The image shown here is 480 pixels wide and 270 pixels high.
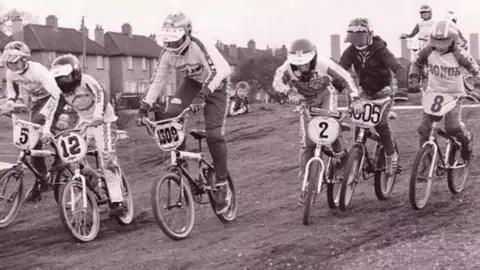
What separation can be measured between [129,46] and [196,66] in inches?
3059

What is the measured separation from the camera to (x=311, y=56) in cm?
802

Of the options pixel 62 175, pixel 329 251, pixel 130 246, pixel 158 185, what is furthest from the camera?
pixel 62 175

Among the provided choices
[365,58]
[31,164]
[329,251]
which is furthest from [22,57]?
[329,251]

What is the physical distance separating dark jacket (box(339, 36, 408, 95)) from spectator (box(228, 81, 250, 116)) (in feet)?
49.4

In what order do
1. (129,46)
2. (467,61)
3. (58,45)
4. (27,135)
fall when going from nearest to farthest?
(467,61)
(27,135)
(58,45)
(129,46)

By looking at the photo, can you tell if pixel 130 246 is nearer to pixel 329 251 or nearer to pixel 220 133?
pixel 220 133

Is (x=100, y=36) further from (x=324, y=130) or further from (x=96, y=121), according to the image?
(x=324, y=130)

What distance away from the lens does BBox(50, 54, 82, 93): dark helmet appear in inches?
335

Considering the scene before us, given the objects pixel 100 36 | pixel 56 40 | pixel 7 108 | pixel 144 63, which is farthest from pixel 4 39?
pixel 7 108

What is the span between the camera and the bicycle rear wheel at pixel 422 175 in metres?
8.28

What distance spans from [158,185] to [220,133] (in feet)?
3.59

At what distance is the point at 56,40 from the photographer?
7606 centimetres

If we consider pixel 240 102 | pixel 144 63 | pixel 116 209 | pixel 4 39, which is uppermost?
pixel 116 209

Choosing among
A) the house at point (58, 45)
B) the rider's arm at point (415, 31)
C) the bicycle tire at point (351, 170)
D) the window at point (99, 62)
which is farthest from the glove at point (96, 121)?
the window at point (99, 62)
